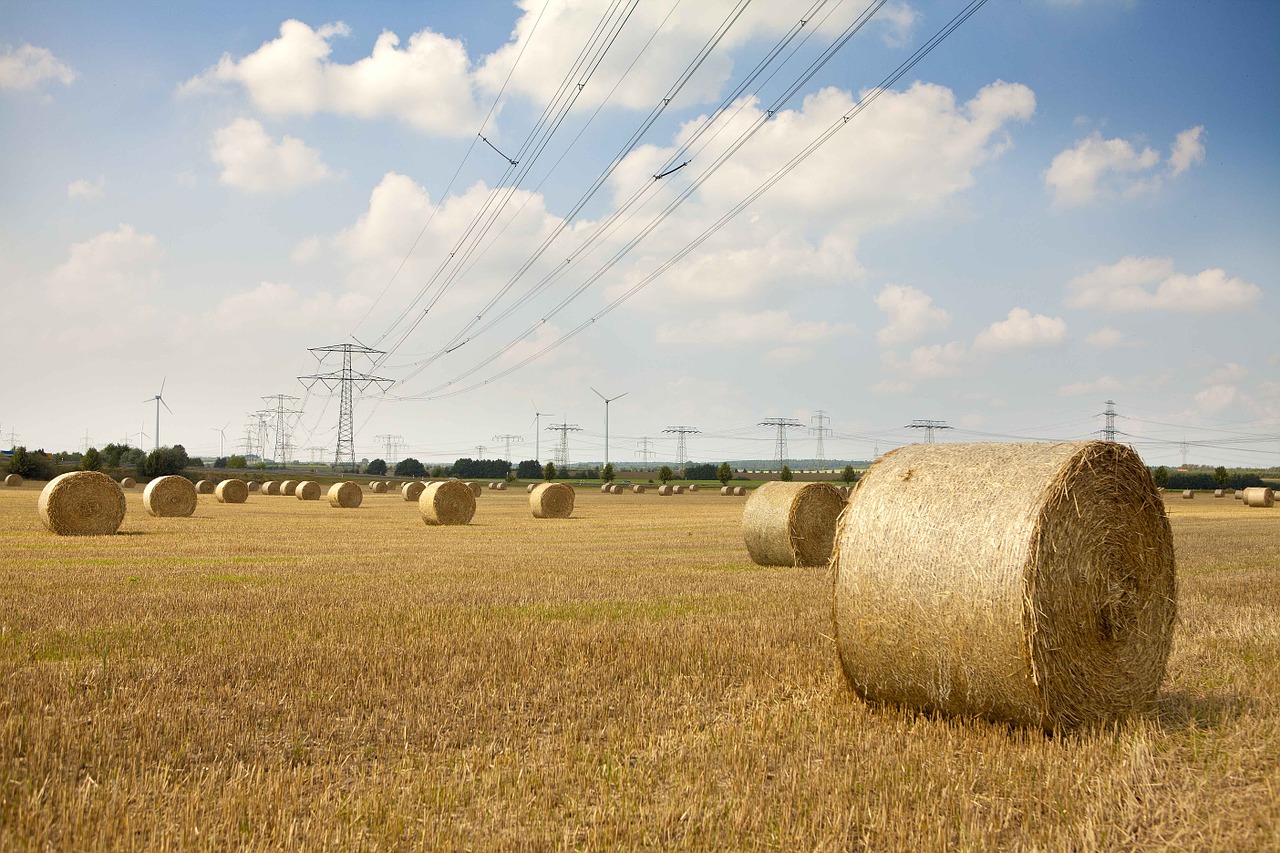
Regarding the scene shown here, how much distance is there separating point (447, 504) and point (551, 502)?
7.77 meters

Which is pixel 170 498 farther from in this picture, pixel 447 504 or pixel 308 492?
pixel 308 492

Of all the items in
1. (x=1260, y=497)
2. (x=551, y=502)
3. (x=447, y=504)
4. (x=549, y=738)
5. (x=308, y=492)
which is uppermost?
(x=308, y=492)

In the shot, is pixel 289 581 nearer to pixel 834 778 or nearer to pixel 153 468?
pixel 834 778

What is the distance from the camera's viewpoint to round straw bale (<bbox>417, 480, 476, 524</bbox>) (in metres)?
31.0

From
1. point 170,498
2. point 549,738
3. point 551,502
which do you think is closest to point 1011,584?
point 549,738

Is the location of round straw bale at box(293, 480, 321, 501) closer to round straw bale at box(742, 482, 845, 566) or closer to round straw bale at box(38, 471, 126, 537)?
round straw bale at box(38, 471, 126, 537)

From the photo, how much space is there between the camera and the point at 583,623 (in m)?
10.4

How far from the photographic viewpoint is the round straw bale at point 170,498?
104 ft

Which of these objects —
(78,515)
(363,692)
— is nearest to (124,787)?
(363,692)

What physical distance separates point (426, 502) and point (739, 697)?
25175mm

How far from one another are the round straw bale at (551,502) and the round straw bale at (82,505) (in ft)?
55.6

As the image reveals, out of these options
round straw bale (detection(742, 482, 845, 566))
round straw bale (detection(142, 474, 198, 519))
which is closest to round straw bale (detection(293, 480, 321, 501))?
round straw bale (detection(142, 474, 198, 519))

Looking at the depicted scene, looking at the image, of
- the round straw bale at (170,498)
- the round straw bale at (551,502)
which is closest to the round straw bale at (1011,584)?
the round straw bale at (170,498)

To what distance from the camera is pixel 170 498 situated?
105 ft
